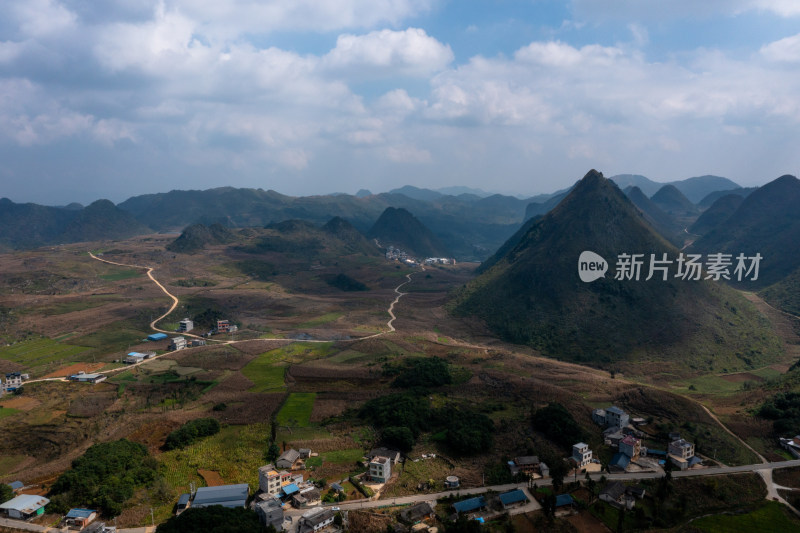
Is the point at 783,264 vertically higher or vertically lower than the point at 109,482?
higher

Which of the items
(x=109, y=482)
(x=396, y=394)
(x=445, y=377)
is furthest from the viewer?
(x=445, y=377)

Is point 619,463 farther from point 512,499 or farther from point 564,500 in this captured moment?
point 512,499

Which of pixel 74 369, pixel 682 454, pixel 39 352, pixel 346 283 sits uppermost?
pixel 346 283

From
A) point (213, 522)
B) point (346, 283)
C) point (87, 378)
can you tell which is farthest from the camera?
point (346, 283)

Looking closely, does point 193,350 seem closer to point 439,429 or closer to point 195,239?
point 439,429

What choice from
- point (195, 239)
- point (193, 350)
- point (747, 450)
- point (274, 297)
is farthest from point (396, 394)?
point (195, 239)

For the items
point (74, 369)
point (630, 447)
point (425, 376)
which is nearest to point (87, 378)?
point (74, 369)


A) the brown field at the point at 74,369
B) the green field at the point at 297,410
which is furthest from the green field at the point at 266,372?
the brown field at the point at 74,369
